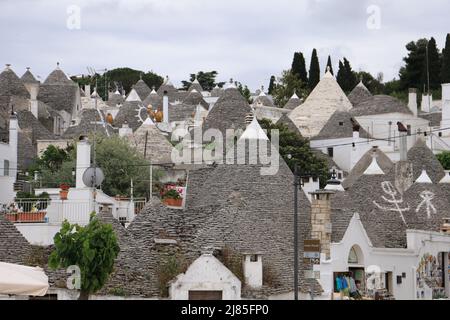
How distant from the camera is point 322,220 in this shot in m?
36.9

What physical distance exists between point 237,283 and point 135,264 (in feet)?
10.6

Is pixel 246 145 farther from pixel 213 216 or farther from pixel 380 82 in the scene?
pixel 380 82

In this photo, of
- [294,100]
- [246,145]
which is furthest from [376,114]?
[246,145]

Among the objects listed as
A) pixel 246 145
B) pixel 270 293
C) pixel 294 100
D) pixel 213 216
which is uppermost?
pixel 294 100

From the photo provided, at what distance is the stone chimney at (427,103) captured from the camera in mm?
105438

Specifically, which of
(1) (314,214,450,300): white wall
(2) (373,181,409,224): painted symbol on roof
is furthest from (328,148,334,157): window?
(1) (314,214,450,300): white wall

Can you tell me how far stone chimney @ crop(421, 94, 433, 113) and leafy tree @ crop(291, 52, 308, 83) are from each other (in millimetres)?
17151

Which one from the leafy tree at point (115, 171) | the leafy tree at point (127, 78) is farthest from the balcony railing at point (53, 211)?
the leafy tree at point (127, 78)

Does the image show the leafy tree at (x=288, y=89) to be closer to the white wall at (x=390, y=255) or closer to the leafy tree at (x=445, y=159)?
the leafy tree at (x=445, y=159)

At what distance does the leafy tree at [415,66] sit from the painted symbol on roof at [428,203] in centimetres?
7023

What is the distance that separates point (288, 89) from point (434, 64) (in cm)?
1600

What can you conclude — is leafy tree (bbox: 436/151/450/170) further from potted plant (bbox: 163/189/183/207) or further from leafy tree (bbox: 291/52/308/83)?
leafy tree (bbox: 291/52/308/83)

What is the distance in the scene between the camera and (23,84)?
8988 centimetres
